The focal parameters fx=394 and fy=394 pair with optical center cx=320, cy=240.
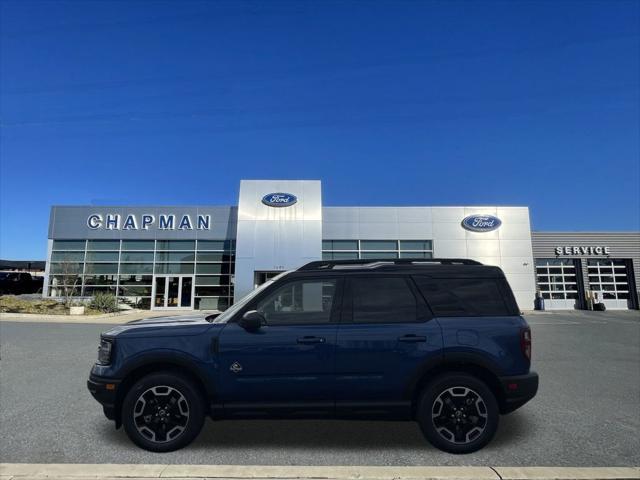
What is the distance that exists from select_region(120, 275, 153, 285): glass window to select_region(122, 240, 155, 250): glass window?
1869 mm

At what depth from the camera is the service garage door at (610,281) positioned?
2873 centimetres

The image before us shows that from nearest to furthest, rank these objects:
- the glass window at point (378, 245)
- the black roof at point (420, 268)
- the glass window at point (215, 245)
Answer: the black roof at point (420, 268) → the glass window at point (215, 245) → the glass window at point (378, 245)

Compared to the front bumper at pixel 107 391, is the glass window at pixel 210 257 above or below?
above

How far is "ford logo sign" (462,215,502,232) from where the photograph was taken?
2662 cm

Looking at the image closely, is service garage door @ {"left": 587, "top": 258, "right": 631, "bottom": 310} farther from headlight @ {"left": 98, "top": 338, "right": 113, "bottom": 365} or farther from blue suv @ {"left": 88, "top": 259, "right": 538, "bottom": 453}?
headlight @ {"left": 98, "top": 338, "right": 113, "bottom": 365}

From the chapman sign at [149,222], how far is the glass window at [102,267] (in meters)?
2.42

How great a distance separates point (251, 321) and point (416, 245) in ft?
77.9

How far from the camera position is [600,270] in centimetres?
2911

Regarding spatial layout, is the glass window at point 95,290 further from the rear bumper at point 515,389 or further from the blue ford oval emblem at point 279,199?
the rear bumper at point 515,389

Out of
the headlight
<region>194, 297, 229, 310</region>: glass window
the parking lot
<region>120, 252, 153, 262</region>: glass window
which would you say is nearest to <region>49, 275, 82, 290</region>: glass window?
<region>120, 252, 153, 262</region>: glass window

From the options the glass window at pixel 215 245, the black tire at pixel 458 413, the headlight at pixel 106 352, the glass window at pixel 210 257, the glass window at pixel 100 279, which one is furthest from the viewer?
the glass window at pixel 215 245

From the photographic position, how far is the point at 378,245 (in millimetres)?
26672

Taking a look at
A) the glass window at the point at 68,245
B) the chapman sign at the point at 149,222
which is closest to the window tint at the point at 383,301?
the chapman sign at the point at 149,222

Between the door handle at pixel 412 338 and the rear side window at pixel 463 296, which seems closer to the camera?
the door handle at pixel 412 338
